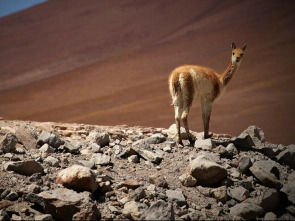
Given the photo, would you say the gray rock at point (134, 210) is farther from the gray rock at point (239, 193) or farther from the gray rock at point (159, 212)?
the gray rock at point (239, 193)

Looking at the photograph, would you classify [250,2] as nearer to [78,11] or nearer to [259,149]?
[78,11]

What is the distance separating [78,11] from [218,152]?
207ft

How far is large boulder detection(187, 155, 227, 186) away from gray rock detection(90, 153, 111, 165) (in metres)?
1.49

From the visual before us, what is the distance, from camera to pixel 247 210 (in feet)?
16.8

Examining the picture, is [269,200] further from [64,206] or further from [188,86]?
[64,206]

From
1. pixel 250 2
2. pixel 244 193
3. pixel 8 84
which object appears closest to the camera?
pixel 244 193

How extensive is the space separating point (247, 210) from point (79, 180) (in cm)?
248

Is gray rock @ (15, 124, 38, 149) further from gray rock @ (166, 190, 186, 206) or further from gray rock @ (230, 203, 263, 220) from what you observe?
gray rock @ (230, 203, 263, 220)

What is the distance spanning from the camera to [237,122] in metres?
15.8

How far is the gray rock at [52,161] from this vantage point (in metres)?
5.80

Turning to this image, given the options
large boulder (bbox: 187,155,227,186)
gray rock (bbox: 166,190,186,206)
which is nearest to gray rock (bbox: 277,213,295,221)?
large boulder (bbox: 187,155,227,186)

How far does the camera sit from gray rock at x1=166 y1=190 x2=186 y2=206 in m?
5.17

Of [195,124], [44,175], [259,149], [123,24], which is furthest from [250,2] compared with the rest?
[44,175]

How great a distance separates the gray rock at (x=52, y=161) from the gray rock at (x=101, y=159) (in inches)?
25.9
